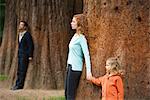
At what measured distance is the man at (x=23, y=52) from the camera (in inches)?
504

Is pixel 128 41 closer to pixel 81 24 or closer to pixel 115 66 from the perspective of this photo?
pixel 115 66

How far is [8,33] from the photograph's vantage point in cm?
1488

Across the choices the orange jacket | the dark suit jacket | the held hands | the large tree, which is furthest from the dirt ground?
the orange jacket

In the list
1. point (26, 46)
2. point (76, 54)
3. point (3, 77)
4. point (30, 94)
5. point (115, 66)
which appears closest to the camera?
point (115, 66)

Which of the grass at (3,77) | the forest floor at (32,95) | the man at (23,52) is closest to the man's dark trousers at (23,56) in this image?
the man at (23,52)

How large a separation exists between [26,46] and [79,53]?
16.7 feet

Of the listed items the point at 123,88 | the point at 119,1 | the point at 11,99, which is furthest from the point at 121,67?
the point at 11,99

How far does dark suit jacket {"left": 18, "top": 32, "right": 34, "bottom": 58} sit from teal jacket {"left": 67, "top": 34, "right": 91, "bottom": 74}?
4819mm

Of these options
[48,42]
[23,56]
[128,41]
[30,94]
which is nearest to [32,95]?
[30,94]

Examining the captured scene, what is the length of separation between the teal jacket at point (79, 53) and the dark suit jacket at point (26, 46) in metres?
4.82

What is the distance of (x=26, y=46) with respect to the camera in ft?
42.3

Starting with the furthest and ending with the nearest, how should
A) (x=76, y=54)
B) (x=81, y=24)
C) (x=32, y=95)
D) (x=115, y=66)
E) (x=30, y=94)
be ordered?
(x=30, y=94) → (x=32, y=95) → (x=76, y=54) → (x=81, y=24) → (x=115, y=66)

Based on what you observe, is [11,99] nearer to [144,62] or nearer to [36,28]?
[36,28]

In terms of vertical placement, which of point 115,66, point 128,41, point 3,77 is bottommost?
point 3,77
